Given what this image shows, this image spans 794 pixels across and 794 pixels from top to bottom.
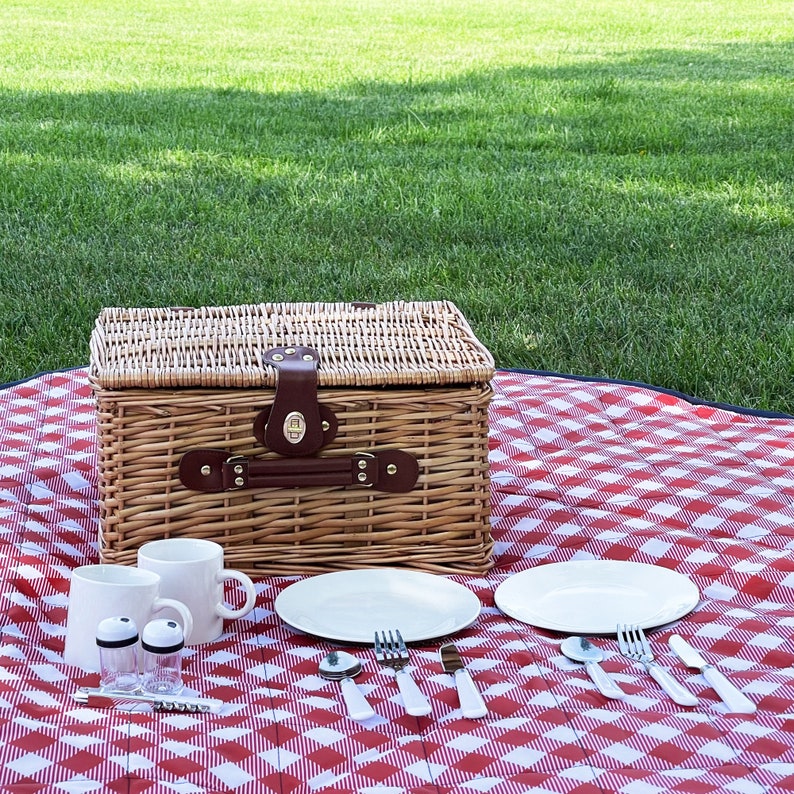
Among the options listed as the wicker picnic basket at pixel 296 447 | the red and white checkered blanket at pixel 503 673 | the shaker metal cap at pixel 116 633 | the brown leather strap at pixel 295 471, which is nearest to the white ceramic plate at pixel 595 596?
the red and white checkered blanket at pixel 503 673

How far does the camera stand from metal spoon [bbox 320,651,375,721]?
5.33 ft

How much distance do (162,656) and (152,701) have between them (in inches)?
2.4

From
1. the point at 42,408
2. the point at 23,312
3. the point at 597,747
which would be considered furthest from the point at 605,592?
the point at 23,312

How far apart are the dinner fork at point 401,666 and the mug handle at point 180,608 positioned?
28 cm

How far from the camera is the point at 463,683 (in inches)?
65.2

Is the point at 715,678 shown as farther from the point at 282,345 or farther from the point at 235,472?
the point at 282,345

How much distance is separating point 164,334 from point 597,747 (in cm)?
109

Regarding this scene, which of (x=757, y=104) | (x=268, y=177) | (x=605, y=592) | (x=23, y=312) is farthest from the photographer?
(x=757, y=104)

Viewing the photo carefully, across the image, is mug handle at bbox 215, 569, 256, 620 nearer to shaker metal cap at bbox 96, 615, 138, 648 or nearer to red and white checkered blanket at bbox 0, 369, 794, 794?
red and white checkered blanket at bbox 0, 369, 794, 794

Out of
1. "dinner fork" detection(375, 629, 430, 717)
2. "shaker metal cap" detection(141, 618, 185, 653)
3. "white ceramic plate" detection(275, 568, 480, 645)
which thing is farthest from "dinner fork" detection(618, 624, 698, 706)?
"shaker metal cap" detection(141, 618, 185, 653)

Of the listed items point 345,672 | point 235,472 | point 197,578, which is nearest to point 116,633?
point 197,578

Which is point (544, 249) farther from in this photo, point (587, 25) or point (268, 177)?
point (587, 25)

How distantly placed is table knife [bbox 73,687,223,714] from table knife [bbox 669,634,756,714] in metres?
0.68

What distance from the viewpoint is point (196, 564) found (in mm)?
1745
